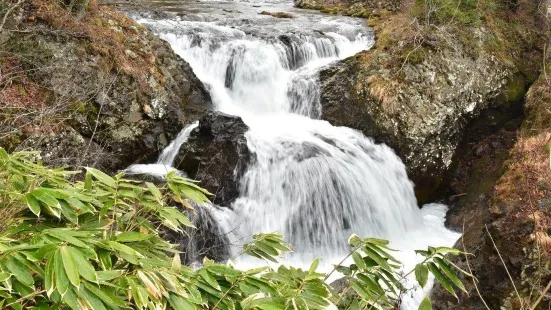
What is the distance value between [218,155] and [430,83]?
5702 millimetres

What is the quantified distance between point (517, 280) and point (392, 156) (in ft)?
13.7

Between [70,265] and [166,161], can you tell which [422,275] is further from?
[166,161]

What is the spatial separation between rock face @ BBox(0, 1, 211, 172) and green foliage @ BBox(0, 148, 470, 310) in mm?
4871

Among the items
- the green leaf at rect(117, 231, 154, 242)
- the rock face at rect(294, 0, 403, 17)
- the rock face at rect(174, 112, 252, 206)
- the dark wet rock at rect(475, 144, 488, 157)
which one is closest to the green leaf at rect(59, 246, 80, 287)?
the green leaf at rect(117, 231, 154, 242)

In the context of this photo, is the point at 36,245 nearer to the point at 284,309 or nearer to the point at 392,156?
the point at 284,309

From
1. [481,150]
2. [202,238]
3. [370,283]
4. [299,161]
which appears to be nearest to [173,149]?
[202,238]

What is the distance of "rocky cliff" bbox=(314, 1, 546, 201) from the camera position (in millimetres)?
9219

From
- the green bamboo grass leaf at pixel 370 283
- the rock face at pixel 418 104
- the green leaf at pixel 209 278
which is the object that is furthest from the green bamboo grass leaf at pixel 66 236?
the rock face at pixel 418 104

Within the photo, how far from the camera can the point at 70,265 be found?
114cm

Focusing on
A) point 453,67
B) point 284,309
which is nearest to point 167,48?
point 453,67

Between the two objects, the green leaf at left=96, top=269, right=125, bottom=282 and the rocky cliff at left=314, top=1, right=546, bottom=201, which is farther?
the rocky cliff at left=314, top=1, right=546, bottom=201

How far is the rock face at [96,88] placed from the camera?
21.4ft

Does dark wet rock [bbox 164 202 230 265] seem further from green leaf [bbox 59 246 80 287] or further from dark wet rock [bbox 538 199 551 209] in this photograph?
green leaf [bbox 59 246 80 287]

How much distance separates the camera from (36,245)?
1.21 meters
